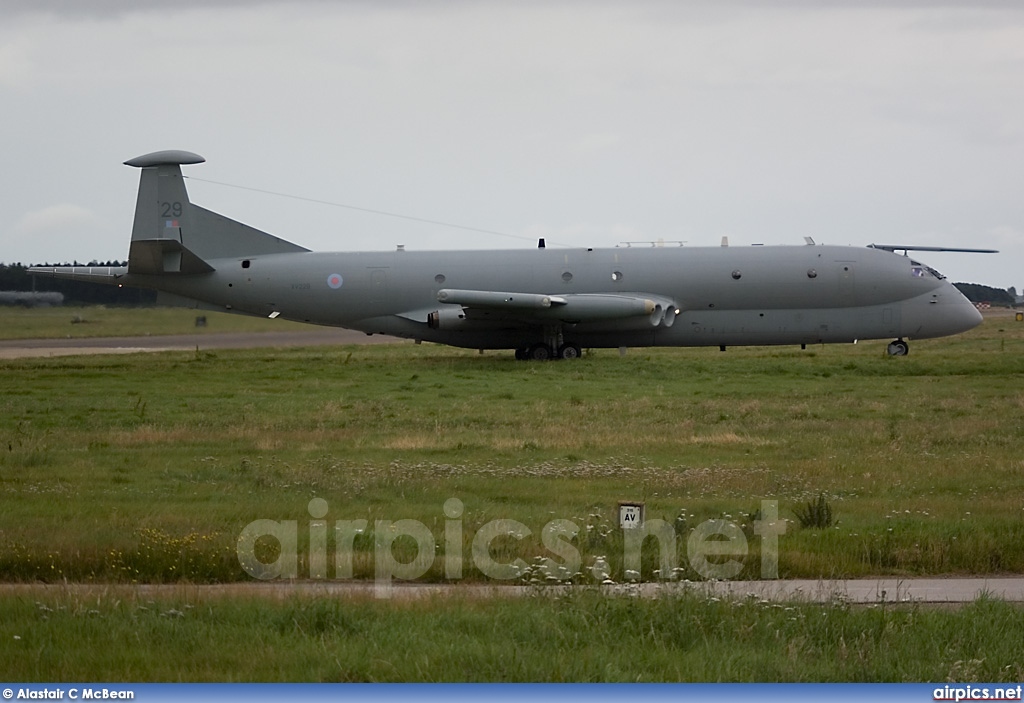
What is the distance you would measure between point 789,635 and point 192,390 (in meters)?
20.4

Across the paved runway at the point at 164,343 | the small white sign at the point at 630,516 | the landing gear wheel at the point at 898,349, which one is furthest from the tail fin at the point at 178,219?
the small white sign at the point at 630,516

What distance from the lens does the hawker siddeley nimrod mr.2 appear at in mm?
34781

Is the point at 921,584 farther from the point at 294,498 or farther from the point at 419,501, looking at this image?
the point at 294,498

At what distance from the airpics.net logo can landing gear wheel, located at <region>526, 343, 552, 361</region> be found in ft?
76.2

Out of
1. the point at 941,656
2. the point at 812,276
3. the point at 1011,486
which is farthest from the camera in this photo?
the point at 812,276

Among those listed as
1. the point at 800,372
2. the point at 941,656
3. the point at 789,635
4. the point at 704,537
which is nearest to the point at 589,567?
the point at 704,537

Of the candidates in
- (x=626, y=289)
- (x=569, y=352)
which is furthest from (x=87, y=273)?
(x=626, y=289)

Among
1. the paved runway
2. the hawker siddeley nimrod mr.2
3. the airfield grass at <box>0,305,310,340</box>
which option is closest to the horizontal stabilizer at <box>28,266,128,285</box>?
the hawker siddeley nimrod mr.2

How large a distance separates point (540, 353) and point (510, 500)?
21.8m

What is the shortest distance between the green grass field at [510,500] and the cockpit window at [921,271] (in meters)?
6.19

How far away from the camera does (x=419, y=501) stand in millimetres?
13305

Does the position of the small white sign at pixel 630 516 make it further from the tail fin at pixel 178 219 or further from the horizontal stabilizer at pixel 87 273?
the horizontal stabilizer at pixel 87 273
